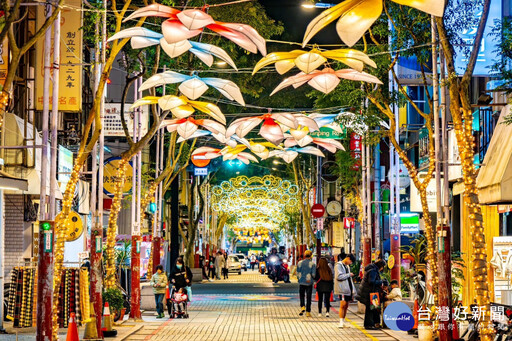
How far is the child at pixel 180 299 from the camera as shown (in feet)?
90.1

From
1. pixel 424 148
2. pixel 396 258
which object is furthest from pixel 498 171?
pixel 424 148

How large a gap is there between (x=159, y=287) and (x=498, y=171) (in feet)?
38.9

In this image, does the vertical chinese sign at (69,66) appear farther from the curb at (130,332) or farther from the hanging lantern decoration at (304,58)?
the hanging lantern decoration at (304,58)

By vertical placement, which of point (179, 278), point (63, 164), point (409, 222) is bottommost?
point (179, 278)

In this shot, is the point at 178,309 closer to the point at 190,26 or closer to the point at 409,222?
the point at 409,222

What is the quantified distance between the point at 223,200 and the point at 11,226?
34.0 meters

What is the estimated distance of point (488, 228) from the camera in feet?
83.3

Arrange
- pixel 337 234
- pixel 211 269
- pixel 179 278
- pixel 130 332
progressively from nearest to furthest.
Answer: pixel 130 332, pixel 179 278, pixel 211 269, pixel 337 234

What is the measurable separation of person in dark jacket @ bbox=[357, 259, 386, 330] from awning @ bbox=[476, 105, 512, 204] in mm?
3725

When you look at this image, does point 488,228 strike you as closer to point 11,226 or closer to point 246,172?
point 11,226

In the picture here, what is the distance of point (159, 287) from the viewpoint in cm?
2778

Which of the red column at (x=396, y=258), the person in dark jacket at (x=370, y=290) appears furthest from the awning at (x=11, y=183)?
the red column at (x=396, y=258)

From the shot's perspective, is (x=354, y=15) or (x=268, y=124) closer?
(x=354, y=15)

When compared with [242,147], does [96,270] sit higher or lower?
lower
